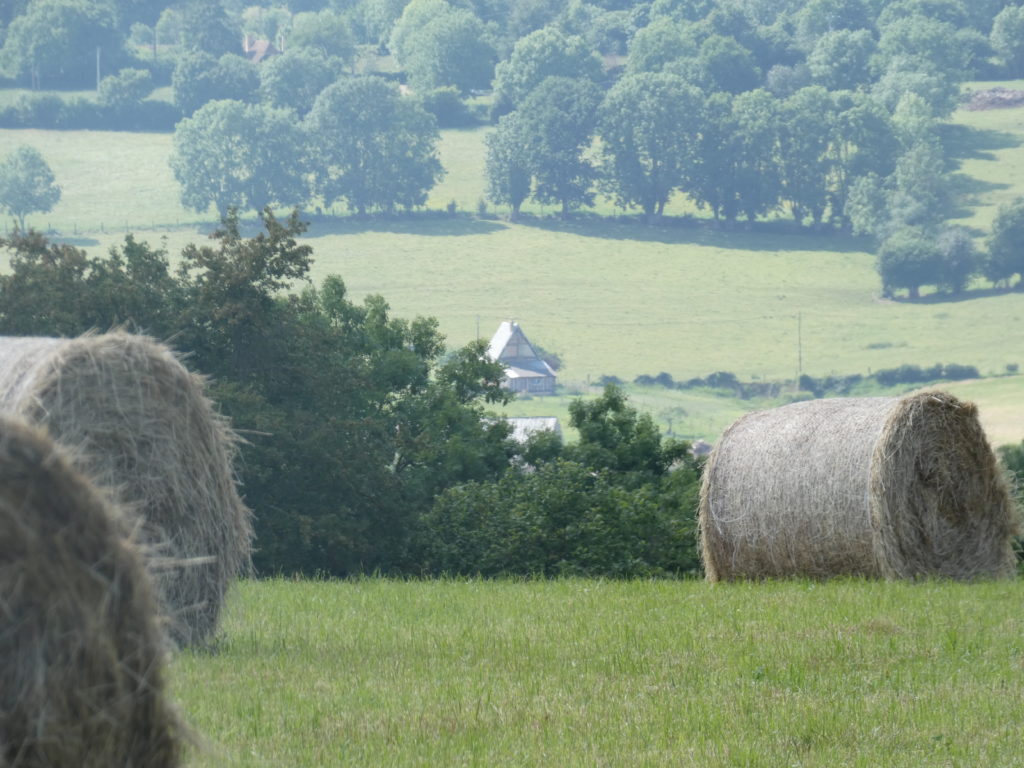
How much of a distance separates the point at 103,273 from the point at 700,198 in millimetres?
142749

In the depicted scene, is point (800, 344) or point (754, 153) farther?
point (754, 153)

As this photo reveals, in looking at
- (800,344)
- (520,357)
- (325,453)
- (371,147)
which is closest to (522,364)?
(520,357)

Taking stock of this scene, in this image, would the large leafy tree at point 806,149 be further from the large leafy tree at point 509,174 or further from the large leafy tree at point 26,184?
the large leafy tree at point 26,184

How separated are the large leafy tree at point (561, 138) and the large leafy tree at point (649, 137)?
2237mm


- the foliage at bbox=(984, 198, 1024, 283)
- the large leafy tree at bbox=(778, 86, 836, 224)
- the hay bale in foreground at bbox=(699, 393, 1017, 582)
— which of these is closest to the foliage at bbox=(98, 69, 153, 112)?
the large leafy tree at bbox=(778, 86, 836, 224)

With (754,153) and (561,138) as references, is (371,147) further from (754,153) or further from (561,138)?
(754,153)

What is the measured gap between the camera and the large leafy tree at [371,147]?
533 feet

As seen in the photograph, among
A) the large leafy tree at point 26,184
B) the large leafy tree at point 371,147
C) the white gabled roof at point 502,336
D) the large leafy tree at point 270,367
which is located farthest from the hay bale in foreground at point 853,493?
the large leafy tree at point 371,147

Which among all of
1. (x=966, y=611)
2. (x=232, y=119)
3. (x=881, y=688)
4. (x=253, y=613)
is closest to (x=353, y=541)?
(x=253, y=613)

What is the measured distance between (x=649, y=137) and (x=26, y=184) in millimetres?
66102

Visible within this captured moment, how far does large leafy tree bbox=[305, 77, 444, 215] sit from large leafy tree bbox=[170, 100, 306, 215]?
2773mm

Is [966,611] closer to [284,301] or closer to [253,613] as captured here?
[253,613]

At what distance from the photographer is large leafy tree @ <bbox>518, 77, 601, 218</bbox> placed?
166250mm

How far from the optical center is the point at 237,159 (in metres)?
167
